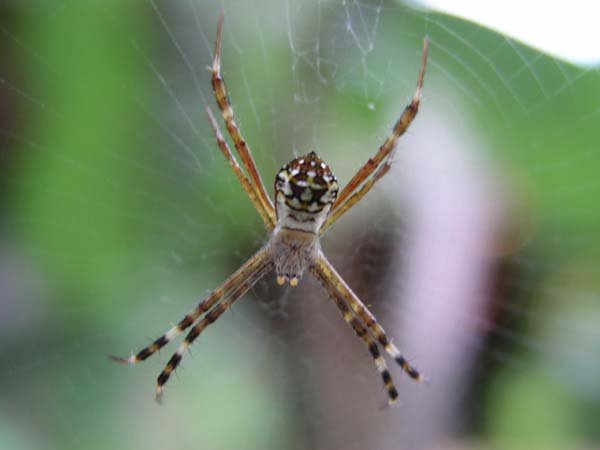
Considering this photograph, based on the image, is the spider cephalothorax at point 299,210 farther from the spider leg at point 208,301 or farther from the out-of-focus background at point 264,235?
the out-of-focus background at point 264,235

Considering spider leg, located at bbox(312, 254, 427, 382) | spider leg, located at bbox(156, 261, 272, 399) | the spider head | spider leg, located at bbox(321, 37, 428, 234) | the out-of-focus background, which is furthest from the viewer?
the out-of-focus background

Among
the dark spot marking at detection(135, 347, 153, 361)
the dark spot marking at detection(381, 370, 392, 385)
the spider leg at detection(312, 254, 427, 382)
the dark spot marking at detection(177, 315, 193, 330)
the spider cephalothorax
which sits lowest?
the dark spot marking at detection(135, 347, 153, 361)

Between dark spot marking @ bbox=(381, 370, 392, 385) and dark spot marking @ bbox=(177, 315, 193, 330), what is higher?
dark spot marking @ bbox=(381, 370, 392, 385)

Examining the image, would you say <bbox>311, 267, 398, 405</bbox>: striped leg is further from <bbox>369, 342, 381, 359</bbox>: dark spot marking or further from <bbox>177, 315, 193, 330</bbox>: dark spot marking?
<bbox>177, 315, 193, 330</bbox>: dark spot marking

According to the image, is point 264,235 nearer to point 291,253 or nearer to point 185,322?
point 291,253

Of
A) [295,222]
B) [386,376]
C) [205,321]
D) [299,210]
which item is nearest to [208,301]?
[205,321]

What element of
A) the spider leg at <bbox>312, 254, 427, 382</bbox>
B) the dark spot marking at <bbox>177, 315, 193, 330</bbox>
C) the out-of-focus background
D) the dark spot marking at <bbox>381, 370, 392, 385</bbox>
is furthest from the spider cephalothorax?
the out-of-focus background
